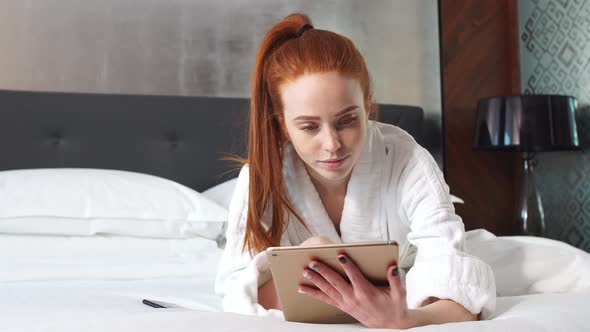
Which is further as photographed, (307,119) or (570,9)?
(570,9)

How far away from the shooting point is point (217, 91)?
287 centimetres

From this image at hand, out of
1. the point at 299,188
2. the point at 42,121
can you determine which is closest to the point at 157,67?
the point at 42,121

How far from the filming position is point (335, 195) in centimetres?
154

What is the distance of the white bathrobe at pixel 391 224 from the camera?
3.70ft

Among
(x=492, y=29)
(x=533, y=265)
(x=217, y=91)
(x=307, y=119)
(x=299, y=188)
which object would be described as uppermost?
(x=492, y=29)

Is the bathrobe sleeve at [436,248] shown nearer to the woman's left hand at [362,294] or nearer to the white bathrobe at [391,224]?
the white bathrobe at [391,224]

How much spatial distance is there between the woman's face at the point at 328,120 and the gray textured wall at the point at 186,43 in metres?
1.63

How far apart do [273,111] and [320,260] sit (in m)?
0.55

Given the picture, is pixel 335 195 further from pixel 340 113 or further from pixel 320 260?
pixel 320 260

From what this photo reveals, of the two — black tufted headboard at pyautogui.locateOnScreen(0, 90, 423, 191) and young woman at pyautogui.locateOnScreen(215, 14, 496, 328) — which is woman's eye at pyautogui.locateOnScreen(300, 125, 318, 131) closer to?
young woman at pyautogui.locateOnScreen(215, 14, 496, 328)

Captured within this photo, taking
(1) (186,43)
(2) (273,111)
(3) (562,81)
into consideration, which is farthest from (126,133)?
(3) (562,81)

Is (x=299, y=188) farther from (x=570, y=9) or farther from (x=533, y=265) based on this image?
(x=570, y=9)

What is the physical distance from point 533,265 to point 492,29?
2.06 m

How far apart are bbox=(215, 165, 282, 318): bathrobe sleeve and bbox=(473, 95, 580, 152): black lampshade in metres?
1.75
